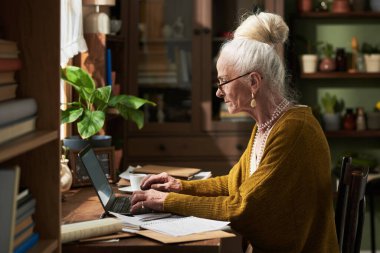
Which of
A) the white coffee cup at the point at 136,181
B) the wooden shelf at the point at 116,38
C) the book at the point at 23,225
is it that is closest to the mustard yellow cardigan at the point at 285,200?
the white coffee cup at the point at 136,181

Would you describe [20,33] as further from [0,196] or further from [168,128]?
[168,128]

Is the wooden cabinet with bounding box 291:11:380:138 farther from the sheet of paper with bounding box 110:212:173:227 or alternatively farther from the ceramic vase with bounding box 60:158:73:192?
the sheet of paper with bounding box 110:212:173:227

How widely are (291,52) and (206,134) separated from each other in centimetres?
78

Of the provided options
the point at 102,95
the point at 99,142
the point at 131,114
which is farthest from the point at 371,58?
the point at 99,142

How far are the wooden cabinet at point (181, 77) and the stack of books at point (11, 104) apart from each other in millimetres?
2672

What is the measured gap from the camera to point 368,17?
15.5 ft

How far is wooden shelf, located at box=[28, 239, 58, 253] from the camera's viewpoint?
1717 millimetres

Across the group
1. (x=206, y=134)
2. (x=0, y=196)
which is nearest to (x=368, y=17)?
(x=206, y=134)

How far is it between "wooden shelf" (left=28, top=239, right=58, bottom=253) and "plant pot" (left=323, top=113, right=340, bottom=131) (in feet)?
10.2

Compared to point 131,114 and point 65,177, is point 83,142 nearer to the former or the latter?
point 65,177

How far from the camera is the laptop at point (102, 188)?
7.78 ft

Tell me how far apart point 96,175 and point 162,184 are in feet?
0.87

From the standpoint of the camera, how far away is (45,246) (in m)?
1.76

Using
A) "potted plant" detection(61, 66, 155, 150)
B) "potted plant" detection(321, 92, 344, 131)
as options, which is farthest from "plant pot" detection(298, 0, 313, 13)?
"potted plant" detection(61, 66, 155, 150)
